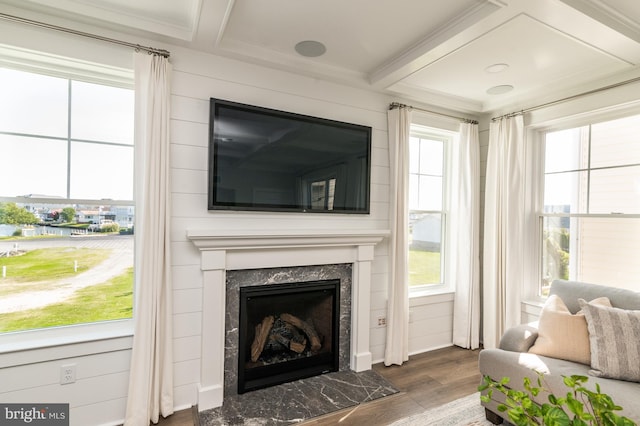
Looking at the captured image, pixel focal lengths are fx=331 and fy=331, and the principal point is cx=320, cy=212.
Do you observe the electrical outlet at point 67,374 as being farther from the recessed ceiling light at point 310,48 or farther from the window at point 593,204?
the window at point 593,204

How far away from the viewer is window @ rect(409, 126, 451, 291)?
11.5ft

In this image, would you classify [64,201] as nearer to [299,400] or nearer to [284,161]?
[284,161]

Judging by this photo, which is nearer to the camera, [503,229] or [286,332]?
[286,332]

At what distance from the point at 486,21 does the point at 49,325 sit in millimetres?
3279

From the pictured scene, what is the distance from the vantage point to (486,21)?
1951 mm

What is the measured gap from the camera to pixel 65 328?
2145 mm

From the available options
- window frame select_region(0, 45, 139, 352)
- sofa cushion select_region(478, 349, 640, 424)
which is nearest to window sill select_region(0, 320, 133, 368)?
window frame select_region(0, 45, 139, 352)

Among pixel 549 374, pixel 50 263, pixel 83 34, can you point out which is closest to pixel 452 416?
pixel 549 374

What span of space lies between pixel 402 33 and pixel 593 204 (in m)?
2.27

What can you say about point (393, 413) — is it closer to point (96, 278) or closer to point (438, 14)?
point (96, 278)

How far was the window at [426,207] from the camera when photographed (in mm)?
3518

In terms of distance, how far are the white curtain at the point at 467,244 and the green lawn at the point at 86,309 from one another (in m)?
3.06

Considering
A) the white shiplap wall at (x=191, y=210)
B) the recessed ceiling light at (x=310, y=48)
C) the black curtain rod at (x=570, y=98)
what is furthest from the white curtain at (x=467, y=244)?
the recessed ceiling light at (x=310, y=48)

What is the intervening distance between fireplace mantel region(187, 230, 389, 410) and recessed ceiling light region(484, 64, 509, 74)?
61.6 inches
